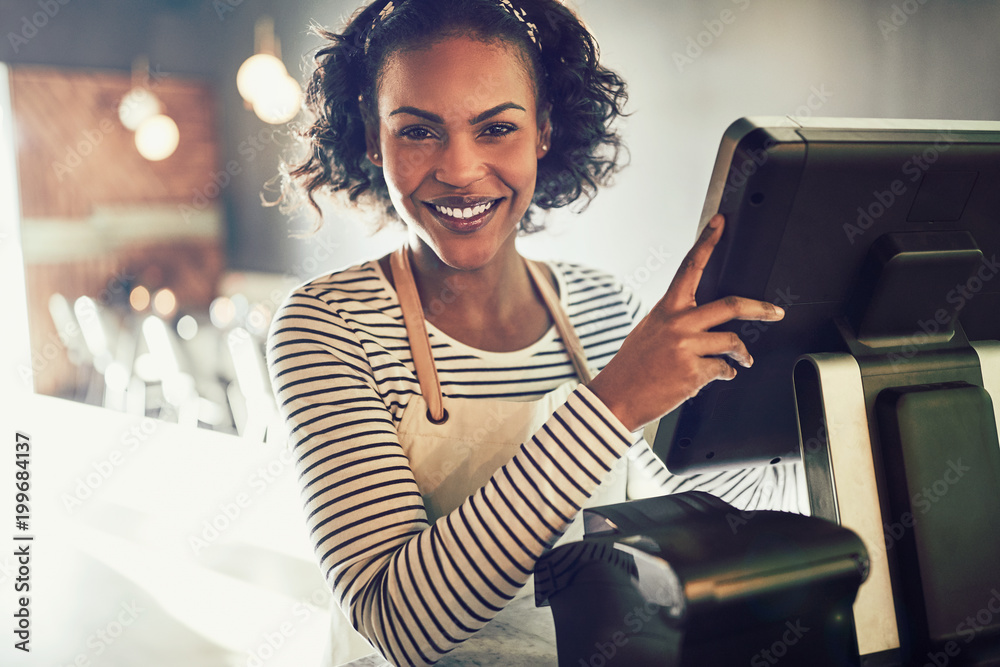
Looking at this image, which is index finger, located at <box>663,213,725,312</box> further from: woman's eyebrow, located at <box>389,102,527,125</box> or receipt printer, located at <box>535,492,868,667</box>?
woman's eyebrow, located at <box>389,102,527,125</box>

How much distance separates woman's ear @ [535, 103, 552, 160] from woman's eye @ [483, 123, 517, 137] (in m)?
0.15

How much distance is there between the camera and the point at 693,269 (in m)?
0.65

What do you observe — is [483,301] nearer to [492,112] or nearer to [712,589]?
[492,112]

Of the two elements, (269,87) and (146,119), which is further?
(146,119)

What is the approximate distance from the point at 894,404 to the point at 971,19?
1815 millimetres

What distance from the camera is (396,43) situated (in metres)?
0.97

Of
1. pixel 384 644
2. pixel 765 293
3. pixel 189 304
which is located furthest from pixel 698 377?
pixel 189 304

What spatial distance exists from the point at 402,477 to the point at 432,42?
558 millimetres

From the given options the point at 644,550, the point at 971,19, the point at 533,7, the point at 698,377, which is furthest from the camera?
the point at 971,19

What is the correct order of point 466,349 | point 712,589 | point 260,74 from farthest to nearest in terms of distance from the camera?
point 260,74, point 466,349, point 712,589

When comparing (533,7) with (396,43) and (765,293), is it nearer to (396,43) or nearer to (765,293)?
(396,43)

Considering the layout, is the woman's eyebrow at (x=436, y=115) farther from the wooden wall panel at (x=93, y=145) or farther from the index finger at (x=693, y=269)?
the wooden wall panel at (x=93, y=145)

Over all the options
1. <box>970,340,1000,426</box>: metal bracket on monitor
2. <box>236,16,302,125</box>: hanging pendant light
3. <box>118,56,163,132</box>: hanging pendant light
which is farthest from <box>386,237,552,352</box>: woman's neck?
<box>118,56,163,132</box>: hanging pendant light

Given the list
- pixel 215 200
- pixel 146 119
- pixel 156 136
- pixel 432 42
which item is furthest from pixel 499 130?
pixel 215 200
